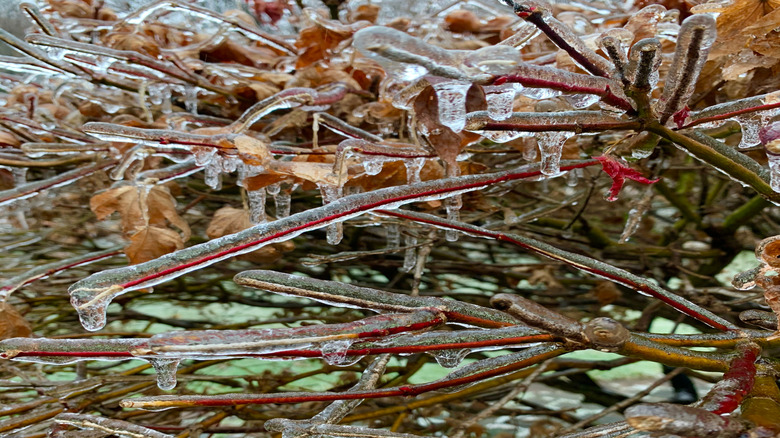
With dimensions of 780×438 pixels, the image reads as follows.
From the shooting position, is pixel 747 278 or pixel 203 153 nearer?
pixel 747 278

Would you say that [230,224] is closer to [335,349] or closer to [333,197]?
[333,197]

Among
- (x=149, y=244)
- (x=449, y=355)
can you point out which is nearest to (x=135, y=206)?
(x=149, y=244)

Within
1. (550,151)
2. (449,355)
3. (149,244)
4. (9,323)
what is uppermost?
(550,151)

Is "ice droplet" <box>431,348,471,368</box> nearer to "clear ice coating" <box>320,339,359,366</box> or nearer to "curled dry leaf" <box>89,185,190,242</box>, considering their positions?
"clear ice coating" <box>320,339,359,366</box>

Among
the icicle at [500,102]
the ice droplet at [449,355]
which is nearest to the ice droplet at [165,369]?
the ice droplet at [449,355]

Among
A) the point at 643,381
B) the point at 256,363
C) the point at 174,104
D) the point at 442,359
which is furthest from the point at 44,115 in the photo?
the point at 643,381

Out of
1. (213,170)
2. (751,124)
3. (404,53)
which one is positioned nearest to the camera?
(404,53)
